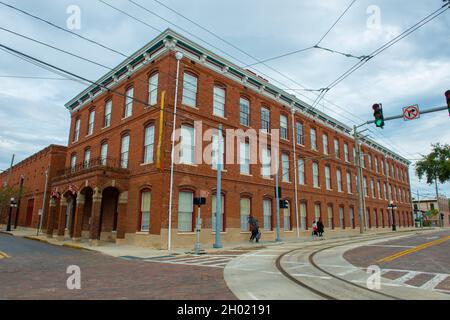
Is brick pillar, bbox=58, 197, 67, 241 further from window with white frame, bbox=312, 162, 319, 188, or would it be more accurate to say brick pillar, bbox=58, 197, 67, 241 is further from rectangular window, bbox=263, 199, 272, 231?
window with white frame, bbox=312, 162, 319, 188

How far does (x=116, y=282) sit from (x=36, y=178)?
37278 millimetres

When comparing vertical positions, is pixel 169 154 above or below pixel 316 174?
below

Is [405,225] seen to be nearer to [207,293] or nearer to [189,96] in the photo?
[189,96]

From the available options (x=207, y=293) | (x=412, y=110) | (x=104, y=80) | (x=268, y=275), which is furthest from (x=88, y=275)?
(x=104, y=80)

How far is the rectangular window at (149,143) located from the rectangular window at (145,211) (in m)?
2.21

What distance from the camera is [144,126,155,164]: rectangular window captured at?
20.1m

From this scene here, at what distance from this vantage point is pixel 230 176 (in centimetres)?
2247

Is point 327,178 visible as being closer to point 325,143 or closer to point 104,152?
point 325,143

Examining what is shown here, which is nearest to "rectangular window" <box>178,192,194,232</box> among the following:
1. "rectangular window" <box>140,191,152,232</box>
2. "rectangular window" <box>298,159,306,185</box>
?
"rectangular window" <box>140,191,152,232</box>

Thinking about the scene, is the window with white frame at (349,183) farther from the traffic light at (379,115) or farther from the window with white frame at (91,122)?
the window with white frame at (91,122)

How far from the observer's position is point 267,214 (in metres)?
25.5

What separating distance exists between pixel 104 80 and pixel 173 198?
45.4 feet

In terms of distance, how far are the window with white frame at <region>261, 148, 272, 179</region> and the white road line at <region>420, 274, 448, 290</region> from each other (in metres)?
17.0

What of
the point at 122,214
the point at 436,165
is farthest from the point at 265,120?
the point at 436,165
